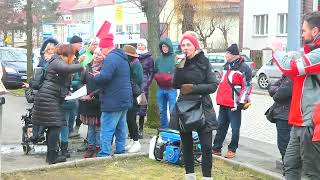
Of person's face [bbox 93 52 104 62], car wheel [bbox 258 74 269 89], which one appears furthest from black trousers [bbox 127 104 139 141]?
car wheel [bbox 258 74 269 89]

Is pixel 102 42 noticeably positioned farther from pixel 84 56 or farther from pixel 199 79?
pixel 199 79

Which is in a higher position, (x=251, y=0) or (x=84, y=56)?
(x=251, y=0)

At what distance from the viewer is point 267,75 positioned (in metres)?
24.6

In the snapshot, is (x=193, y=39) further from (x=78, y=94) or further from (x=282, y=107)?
(x=78, y=94)

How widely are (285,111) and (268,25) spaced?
3486 cm

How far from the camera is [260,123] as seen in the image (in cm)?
1362

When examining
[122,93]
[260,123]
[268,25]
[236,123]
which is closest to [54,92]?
[122,93]

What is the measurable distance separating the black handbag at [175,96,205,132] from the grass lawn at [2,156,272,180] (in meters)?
1.04

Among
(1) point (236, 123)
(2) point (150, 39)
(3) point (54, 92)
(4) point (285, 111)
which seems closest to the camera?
(4) point (285, 111)

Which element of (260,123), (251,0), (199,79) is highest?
(251,0)

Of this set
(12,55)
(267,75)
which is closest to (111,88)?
(12,55)

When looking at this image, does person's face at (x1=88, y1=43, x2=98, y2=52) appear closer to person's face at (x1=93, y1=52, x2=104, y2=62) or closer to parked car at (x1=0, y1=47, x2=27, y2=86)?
person's face at (x1=93, y1=52, x2=104, y2=62)

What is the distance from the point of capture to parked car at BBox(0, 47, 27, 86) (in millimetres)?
20719

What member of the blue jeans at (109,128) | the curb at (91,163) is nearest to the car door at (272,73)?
the curb at (91,163)
